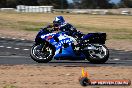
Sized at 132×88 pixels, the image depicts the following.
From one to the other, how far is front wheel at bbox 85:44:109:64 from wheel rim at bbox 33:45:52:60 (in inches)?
52.0

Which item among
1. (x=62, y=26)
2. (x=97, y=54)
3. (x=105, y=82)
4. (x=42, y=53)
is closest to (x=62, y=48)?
(x=42, y=53)

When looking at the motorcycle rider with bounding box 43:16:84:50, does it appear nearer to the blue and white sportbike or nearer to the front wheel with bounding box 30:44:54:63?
the blue and white sportbike

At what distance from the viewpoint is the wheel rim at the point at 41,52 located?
15.1 meters

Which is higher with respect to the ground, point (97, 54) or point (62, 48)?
point (62, 48)

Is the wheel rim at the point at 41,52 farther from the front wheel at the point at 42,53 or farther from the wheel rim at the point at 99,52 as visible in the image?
the wheel rim at the point at 99,52

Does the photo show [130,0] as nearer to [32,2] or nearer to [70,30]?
[32,2]

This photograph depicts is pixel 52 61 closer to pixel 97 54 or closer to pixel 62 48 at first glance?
pixel 62 48

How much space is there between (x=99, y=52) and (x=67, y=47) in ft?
3.81

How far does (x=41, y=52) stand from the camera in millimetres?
15117

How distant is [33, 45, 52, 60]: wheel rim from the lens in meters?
15.1

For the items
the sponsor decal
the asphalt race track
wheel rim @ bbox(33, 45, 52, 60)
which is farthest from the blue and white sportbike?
the sponsor decal

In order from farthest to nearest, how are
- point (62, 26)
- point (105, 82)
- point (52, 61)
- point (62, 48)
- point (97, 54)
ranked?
point (52, 61) → point (62, 48) → point (97, 54) → point (62, 26) → point (105, 82)

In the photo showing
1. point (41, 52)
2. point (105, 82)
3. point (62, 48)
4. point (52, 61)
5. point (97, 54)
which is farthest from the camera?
point (52, 61)

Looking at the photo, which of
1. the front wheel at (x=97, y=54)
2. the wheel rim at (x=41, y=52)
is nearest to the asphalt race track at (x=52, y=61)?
the front wheel at (x=97, y=54)
